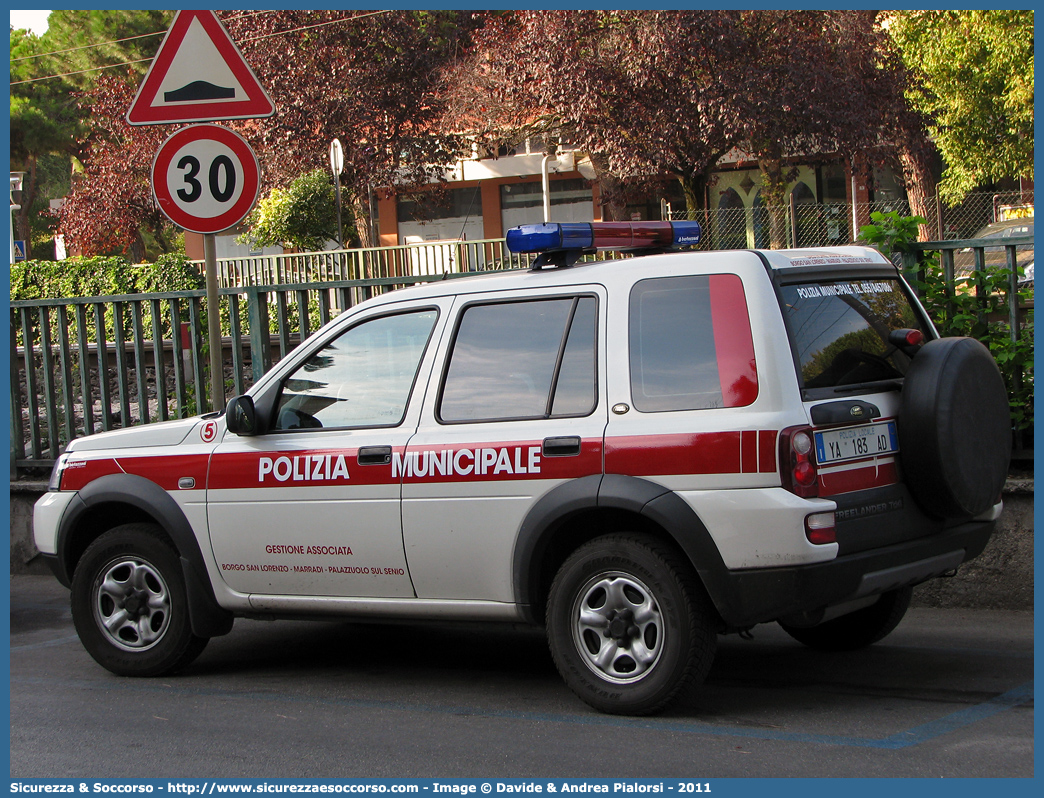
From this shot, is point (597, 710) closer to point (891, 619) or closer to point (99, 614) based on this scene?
point (891, 619)

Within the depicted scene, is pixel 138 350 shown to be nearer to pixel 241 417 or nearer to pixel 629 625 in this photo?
pixel 241 417

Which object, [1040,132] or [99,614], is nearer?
[99,614]

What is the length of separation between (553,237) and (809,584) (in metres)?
1.85

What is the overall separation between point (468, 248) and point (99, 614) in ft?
34.9

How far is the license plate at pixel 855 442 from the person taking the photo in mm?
4562

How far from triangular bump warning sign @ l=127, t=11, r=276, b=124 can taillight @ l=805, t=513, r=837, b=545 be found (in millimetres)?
4098

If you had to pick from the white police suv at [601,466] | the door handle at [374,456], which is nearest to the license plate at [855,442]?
the white police suv at [601,466]

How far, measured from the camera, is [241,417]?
18.4 ft

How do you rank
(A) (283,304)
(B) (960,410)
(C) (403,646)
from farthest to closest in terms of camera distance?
(A) (283,304) < (C) (403,646) < (B) (960,410)

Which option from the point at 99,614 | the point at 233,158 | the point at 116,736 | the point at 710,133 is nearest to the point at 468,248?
the point at 710,133

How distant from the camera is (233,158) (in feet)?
22.8

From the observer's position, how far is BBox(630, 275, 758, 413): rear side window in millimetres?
4629

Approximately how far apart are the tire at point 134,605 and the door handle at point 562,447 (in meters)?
2.13

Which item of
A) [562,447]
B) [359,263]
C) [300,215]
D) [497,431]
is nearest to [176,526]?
[497,431]
